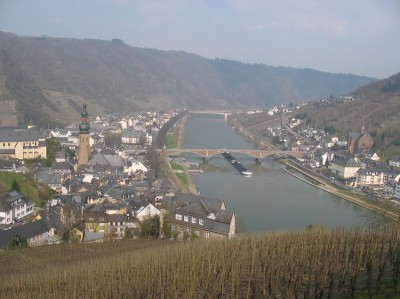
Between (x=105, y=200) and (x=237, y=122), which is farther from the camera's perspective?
(x=237, y=122)

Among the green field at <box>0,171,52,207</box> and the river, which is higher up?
the green field at <box>0,171,52,207</box>

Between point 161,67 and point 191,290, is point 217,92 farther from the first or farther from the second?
point 191,290

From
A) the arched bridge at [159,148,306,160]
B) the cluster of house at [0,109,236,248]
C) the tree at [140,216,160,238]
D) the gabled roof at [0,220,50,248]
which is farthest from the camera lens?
the arched bridge at [159,148,306,160]

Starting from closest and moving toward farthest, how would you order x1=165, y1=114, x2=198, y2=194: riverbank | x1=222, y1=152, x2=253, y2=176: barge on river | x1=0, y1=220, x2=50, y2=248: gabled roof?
1. x1=0, y1=220, x2=50, y2=248: gabled roof
2. x1=165, y1=114, x2=198, y2=194: riverbank
3. x1=222, y1=152, x2=253, y2=176: barge on river

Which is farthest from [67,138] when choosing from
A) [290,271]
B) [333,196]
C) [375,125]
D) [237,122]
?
[237,122]

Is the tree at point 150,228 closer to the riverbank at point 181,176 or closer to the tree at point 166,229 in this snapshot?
the tree at point 166,229

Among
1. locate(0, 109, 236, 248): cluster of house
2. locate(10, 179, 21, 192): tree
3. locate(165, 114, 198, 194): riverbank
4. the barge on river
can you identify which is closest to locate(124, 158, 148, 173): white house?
locate(0, 109, 236, 248): cluster of house

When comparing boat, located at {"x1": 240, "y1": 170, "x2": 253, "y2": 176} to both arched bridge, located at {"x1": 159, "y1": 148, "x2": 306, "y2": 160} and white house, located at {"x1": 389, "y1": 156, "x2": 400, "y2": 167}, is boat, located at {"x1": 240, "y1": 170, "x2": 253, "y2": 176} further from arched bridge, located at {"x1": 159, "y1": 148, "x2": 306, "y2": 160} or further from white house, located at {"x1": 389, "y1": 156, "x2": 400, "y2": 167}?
white house, located at {"x1": 389, "y1": 156, "x2": 400, "y2": 167}

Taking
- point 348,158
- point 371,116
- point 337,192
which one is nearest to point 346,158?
point 348,158

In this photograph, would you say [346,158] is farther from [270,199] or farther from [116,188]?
[116,188]
